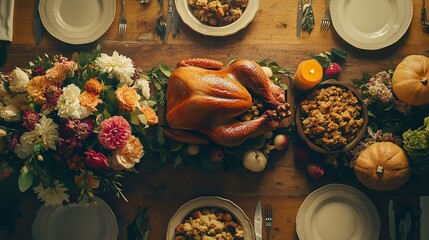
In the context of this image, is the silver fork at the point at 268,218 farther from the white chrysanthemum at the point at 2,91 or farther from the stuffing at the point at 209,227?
the white chrysanthemum at the point at 2,91

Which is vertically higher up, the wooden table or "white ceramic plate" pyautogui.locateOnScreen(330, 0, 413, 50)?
"white ceramic plate" pyautogui.locateOnScreen(330, 0, 413, 50)

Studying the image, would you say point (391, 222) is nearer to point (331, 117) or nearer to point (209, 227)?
point (331, 117)

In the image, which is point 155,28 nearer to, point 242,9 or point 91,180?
point 242,9

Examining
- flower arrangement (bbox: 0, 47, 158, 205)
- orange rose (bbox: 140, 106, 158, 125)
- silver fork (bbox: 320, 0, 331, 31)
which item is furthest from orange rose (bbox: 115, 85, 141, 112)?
silver fork (bbox: 320, 0, 331, 31)

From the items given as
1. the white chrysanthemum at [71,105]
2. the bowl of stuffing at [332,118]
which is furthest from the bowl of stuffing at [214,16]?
the white chrysanthemum at [71,105]

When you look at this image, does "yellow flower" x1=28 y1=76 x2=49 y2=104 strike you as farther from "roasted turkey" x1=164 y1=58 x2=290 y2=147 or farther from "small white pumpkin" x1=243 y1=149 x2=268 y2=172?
"small white pumpkin" x1=243 y1=149 x2=268 y2=172

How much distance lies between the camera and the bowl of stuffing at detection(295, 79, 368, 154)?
7.80ft

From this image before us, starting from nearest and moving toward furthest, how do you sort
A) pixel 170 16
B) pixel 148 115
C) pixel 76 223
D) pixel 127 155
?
pixel 127 155, pixel 148 115, pixel 76 223, pixel 170 16

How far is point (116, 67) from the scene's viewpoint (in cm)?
204

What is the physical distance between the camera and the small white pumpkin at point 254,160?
2396mm

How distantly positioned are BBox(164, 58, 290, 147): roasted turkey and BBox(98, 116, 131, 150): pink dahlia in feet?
1.26

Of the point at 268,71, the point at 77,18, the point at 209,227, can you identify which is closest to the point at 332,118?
the point at 268,71

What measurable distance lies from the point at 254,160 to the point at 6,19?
4.53 ft

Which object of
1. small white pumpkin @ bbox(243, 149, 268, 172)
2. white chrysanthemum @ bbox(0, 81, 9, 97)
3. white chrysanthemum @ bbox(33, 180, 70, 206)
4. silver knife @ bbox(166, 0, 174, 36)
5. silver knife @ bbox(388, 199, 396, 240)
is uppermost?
silver knife @ bbox(166, 0, 174, 36)
